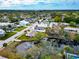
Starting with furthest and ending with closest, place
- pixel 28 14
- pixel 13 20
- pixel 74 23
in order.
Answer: pixel 28 14 < pixel 13 20 < pixel 74 23

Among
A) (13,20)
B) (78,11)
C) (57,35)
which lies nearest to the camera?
(57,35)

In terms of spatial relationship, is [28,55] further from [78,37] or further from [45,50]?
[78,37]

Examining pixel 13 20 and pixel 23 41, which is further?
pixel 13 20

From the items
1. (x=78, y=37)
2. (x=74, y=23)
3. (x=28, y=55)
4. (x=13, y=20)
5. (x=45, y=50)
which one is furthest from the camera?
(x=13, y=20)

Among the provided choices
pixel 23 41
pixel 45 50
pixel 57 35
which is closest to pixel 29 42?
pixel 23 41

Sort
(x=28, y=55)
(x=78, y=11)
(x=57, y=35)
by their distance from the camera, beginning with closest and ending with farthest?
(x=28, y=55), (x=57, y=35), (x=78, y=11)

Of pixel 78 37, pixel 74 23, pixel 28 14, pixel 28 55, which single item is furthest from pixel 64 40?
pixel 28 14

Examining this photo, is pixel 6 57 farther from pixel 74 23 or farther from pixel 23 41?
pixel 74 23

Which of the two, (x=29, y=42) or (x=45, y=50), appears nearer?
(x=45, y=50)
